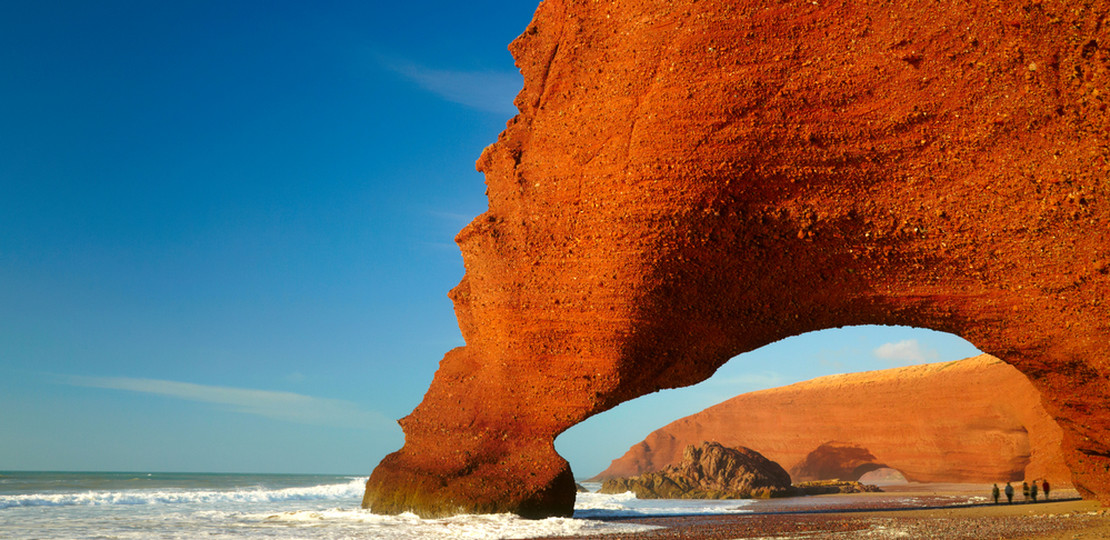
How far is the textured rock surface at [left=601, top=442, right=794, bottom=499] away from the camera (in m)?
23.8

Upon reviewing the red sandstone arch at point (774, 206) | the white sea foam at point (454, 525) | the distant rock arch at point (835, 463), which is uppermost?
the red sandstone arch at point (774, 206)

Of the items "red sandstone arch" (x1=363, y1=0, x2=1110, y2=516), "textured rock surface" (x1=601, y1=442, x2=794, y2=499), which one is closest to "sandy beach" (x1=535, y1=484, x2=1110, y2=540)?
"red sandstone arch" (x1=363, y1=0, x2=1110, y2=516)

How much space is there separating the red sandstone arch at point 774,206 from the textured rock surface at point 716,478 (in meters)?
12.8

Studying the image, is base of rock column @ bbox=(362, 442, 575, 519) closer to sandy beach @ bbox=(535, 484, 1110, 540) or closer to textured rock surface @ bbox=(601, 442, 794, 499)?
sandy beach @ bbox=(535, 484, 1110, 540)

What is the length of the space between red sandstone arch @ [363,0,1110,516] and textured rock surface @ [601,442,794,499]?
41.8 feet

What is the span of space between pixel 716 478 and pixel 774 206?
1724cm

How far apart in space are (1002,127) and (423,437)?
10438 millimetres

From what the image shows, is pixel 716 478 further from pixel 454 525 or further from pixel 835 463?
pixel 454 525

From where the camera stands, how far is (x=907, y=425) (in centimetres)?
3291

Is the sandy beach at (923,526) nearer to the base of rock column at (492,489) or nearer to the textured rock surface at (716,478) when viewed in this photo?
the base of rock column at (492,489)

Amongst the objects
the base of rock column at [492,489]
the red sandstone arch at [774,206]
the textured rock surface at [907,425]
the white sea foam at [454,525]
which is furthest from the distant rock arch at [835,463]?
the white sea foam at [454,525]

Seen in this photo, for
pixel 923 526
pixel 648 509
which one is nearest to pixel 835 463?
pixel 648 509

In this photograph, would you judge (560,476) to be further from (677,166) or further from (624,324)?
(677,166)

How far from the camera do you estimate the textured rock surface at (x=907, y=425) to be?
27875 millimetres
